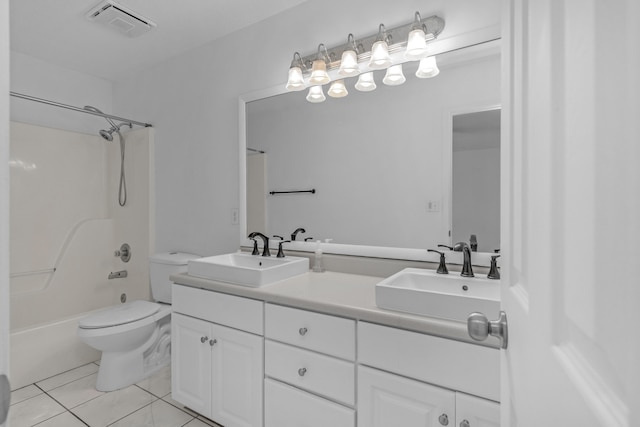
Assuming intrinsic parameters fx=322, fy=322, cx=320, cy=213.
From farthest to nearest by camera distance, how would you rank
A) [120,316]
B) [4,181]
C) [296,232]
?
[120,316], [296,232], [4,181]

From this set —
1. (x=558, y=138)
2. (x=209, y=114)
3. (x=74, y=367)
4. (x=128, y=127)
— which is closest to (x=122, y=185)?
(x=128, y=127)

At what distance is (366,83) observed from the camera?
1759 mm

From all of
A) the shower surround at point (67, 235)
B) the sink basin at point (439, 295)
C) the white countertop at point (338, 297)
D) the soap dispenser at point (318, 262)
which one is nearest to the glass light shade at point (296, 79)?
the soap dispenser at point (318, 262)

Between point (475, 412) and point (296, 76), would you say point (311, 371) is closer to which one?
point (475, 412)

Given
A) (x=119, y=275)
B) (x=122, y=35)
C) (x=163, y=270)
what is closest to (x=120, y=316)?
(x=163, y=270)

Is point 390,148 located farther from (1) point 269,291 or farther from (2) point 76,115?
(2) point 76,115

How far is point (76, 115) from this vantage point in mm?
2949

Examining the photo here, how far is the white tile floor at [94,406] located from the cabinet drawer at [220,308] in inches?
24.5

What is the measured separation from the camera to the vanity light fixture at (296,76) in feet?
6.28

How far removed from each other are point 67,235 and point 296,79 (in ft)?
7.92

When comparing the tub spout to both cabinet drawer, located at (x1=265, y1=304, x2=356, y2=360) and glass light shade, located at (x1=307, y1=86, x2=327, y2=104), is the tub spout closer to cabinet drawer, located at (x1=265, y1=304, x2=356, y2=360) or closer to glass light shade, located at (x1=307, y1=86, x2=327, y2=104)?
cabinet drawer, located at (x1=265, y1=304, x2=356, y2=360)

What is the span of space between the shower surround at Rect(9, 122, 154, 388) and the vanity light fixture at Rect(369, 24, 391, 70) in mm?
2044

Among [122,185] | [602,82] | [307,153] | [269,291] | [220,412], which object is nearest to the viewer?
[602,82]

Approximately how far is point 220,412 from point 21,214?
2260 millimetres
